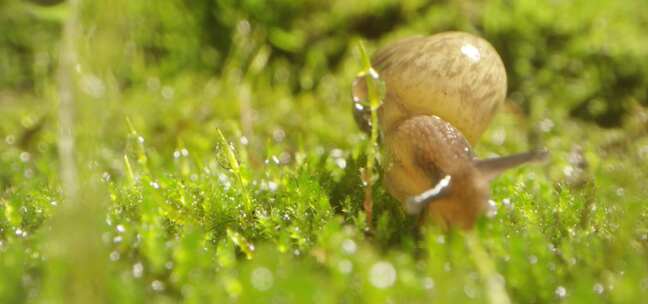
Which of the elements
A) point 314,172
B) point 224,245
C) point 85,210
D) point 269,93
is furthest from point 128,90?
point 85,210

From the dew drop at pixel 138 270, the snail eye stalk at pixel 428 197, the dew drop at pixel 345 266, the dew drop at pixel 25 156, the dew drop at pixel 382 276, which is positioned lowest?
the dew drop at pixel 25 156

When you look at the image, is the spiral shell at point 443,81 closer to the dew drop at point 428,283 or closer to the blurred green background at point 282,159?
the blurred green background at point 282,159

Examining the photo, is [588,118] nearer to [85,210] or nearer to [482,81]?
[482,81]

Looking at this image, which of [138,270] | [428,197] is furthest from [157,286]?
[428,197]

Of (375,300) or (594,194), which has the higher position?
(375,300)

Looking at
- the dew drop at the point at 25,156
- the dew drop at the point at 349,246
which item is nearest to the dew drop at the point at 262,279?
the dew drop at the point at 349,246
